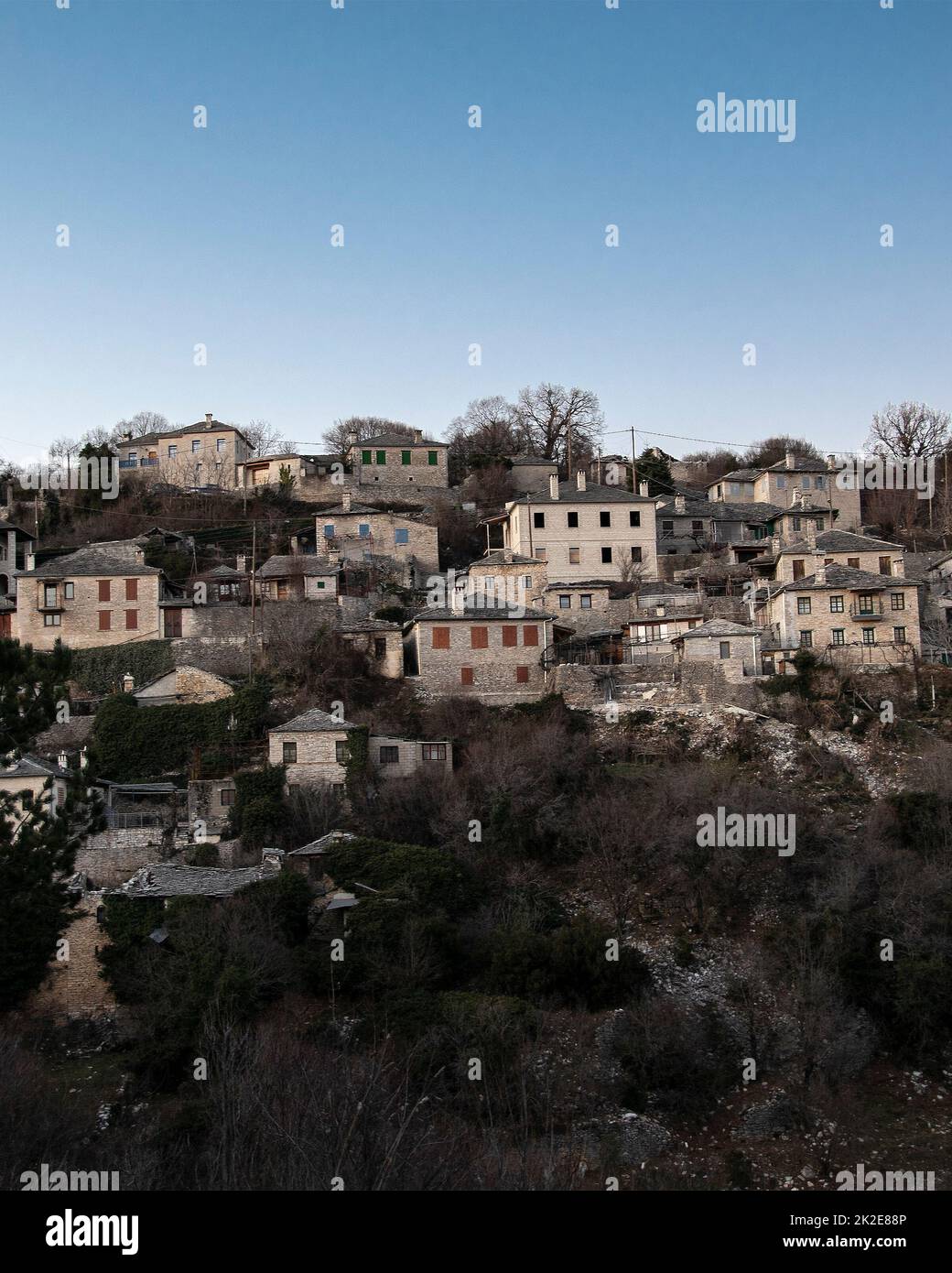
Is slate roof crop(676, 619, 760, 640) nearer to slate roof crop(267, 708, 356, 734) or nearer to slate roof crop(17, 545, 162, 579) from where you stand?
slate roof crop(267, 708, 356, 734)

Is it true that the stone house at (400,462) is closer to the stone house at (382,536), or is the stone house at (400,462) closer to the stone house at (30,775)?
the stone house at (382,536)

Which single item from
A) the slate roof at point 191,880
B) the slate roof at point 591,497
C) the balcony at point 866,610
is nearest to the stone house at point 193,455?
the slate roof at point 591,497

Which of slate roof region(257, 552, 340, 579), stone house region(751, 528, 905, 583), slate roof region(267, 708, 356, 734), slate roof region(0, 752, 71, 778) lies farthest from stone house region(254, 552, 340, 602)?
stone house region(751, 528, 905, 583)

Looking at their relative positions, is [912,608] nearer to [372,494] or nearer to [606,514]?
[606,514]

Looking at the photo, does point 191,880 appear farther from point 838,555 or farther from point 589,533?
point 838,555

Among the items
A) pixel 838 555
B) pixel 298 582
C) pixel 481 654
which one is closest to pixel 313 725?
pixel 481 654
